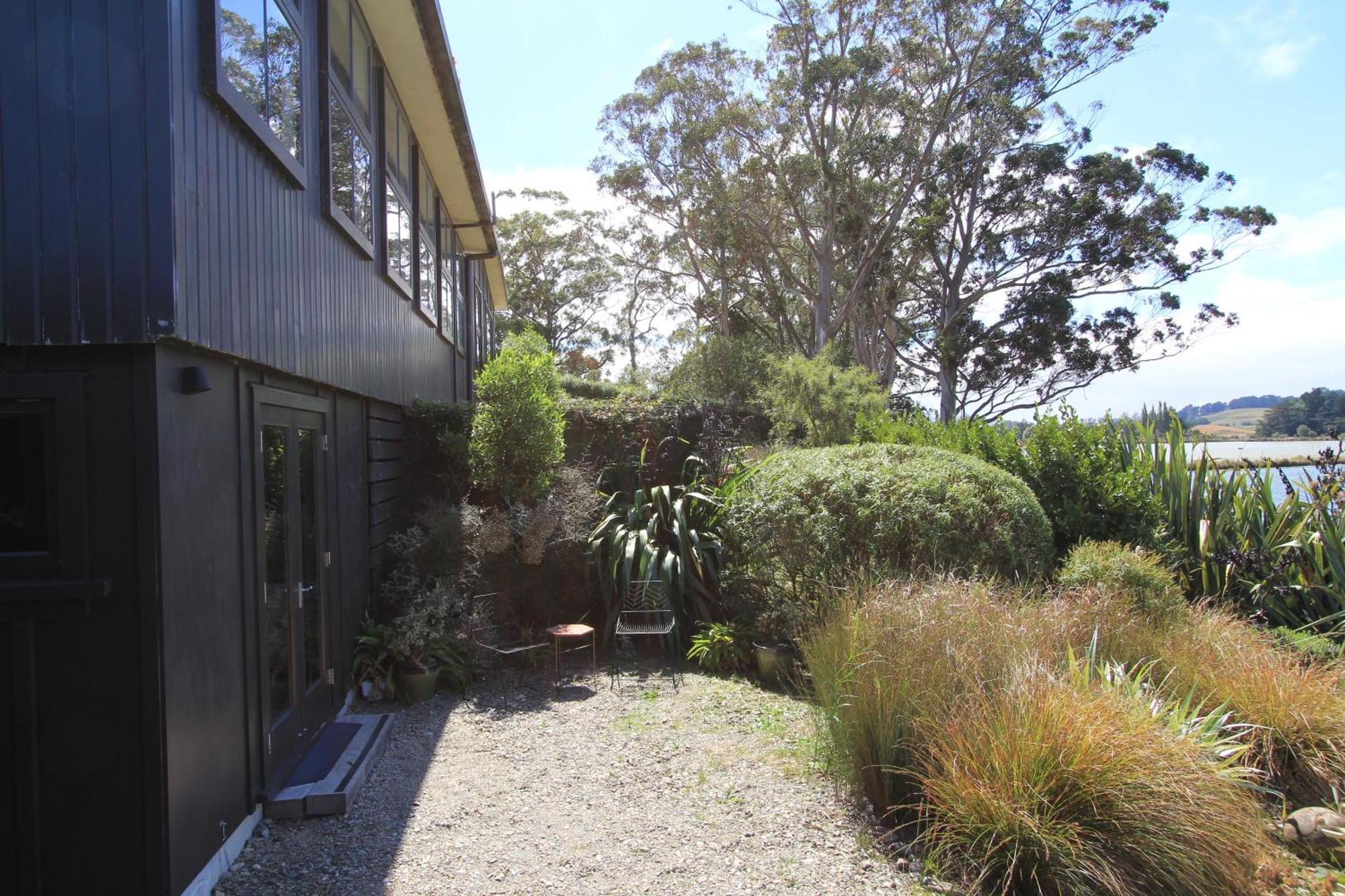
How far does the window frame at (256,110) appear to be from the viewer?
3.18 meters

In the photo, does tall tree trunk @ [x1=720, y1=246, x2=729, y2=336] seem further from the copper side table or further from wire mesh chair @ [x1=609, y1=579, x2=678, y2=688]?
the copper side table

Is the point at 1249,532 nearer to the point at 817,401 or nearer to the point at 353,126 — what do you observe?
the point at 817,401

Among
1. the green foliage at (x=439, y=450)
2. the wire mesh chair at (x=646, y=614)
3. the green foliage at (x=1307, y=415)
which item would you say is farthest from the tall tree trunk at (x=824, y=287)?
the wire mesh chair at (x=646, y=614)

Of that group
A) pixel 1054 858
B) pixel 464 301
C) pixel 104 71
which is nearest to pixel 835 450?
pixel 1054 858

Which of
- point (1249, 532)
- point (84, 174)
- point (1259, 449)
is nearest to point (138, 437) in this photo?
point (84, 174)

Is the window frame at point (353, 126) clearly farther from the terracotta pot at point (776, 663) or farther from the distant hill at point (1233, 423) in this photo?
the distant hill at point (1233, 423)

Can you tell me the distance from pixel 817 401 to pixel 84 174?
1092cm

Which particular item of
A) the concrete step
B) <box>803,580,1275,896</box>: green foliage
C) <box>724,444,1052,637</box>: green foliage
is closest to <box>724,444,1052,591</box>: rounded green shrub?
<box>724,444,1052,637</box>: green foliage

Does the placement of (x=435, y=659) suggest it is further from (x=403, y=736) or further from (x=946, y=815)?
(x=946, y=815)

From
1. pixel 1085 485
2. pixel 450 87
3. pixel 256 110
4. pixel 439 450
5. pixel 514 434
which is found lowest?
pixel 1085 485

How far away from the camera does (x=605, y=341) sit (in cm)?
3762

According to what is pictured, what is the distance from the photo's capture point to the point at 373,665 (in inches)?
226

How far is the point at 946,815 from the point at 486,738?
2.99m

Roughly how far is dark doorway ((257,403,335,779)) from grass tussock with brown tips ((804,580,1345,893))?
2826 millimetres
